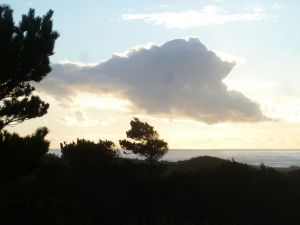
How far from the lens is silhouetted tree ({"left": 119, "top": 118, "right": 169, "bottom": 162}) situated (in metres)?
49.8

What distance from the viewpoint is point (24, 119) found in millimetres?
23109

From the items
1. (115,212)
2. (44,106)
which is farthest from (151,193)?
(44,106)

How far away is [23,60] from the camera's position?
23.0 m

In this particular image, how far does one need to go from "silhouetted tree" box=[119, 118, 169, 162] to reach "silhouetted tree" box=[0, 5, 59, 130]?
26.3 metres

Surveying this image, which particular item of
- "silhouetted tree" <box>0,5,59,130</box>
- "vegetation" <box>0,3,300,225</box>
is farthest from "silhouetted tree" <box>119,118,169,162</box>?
"silhouetted tree" <box>0,5,59,130</box>

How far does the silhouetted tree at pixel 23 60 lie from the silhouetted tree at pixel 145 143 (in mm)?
26338

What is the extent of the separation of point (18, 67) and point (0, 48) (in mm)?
1381

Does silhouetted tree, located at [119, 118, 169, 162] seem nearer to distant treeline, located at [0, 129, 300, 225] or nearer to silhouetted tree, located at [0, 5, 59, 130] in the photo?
distant treeline, located at [0, 129, 300, 225]

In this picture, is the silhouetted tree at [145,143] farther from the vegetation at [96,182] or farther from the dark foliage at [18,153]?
the dark foliage at [18,153]

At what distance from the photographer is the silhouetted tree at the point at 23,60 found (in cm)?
2230

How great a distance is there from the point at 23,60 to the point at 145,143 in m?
28.2

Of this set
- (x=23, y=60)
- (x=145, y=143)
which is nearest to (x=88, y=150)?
(x=145, y=143)

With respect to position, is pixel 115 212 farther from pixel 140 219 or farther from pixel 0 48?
pixel 0 48

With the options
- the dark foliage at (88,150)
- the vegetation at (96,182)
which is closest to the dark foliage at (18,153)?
the vegetation at (96,182)
